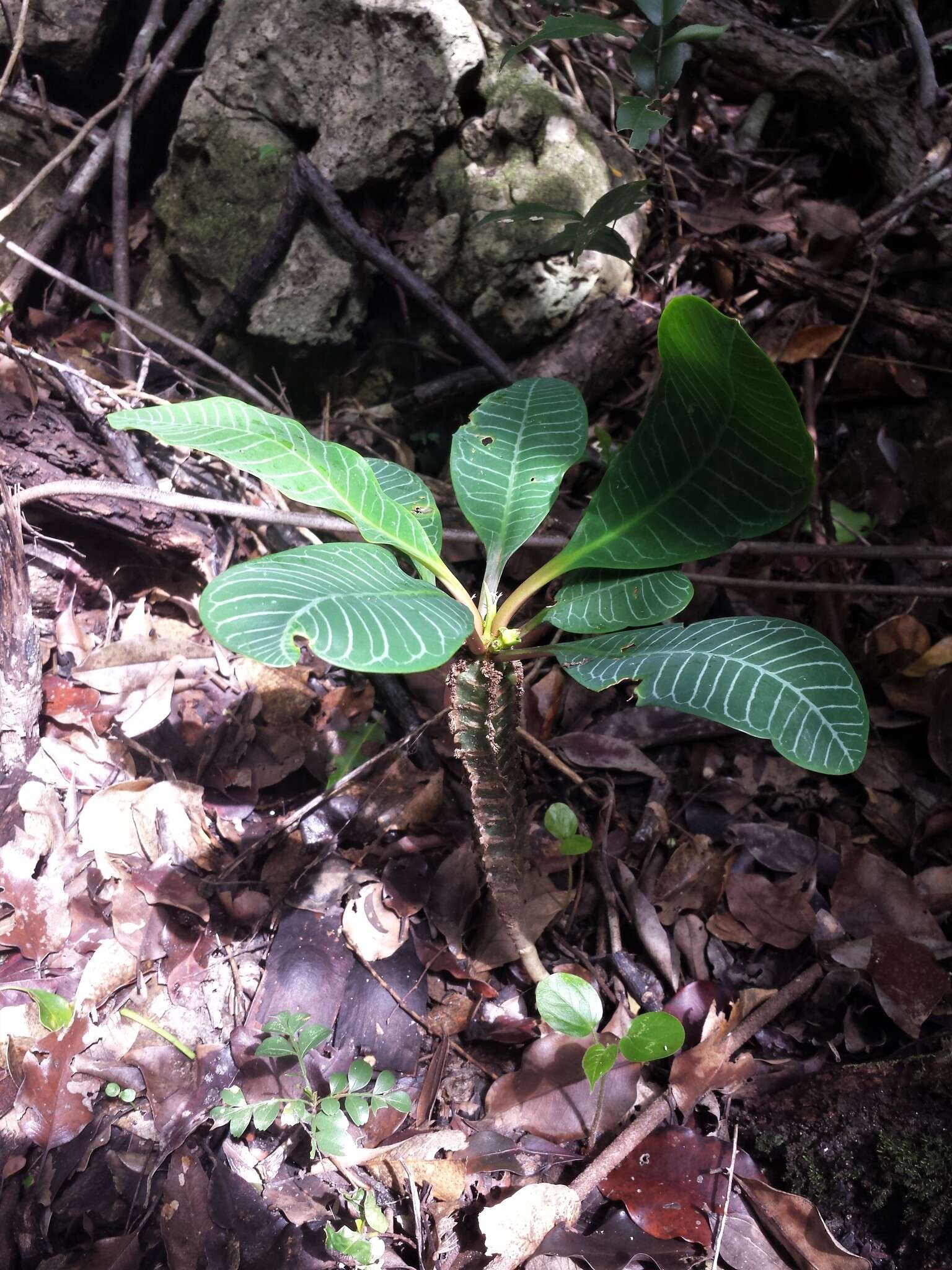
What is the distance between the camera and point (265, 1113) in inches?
49.0

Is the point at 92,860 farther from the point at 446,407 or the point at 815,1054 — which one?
the point at 446,407

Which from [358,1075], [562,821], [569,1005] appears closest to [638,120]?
[562,821]

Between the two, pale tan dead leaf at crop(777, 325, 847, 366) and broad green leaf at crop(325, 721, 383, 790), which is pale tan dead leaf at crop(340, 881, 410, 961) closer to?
broad green leaf at crop(325, 721, 383, 790)

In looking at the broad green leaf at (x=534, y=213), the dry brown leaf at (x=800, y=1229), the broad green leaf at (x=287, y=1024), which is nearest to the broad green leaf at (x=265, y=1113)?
the broad green leaf at (x=287, y=1024)

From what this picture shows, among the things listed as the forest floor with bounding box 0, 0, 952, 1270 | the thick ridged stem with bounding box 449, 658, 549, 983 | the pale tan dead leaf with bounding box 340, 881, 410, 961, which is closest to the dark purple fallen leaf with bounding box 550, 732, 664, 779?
the forest floor with bounding box 0, 0, 952, 1270

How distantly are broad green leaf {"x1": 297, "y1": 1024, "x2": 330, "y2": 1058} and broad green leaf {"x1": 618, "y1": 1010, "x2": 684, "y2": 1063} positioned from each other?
528mm

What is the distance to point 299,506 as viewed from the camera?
2.26 metres

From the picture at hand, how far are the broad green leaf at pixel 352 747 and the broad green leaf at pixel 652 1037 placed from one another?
0.85 m

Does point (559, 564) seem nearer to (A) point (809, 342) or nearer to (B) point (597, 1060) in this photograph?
(B) point (597, 1060)

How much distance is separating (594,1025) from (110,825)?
1141 mm

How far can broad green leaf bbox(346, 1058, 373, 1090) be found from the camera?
1.33 meters

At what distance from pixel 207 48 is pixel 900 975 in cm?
341

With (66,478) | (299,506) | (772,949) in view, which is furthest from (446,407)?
(772,949)

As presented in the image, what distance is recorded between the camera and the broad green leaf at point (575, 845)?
1.53 metres
